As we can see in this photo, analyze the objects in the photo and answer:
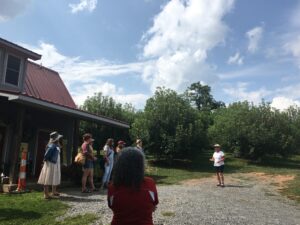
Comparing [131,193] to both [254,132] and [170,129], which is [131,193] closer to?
[170,129]

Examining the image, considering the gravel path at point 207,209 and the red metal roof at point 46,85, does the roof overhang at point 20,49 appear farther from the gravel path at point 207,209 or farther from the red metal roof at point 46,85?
the gravel path at point 207,209

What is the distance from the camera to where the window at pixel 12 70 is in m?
17.1

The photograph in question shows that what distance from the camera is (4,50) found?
1680cm

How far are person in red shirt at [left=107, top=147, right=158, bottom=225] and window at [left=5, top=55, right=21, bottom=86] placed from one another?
14.8m

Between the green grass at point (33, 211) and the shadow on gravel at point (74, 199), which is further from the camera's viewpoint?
the shadow on gravel at point (74, 199)

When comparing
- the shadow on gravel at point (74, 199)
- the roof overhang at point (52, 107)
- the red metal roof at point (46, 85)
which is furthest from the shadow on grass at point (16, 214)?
the red metal roof at point (46, 85)

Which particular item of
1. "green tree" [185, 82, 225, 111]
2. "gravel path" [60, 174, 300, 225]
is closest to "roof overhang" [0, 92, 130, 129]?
"gravel path" [60, 174, 300, 225]

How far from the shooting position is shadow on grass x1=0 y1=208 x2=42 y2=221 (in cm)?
→ 804

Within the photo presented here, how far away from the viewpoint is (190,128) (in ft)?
86.1

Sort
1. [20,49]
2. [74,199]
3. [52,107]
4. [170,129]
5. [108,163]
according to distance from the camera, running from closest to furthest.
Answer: [74,199] → [108,163] → [52,107] → [20,49] → [170,129]

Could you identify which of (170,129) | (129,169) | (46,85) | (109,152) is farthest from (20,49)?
(129,169)

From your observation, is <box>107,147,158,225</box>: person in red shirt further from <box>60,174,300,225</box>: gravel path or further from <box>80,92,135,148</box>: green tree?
<box>80,92,135,148</box>: green tree

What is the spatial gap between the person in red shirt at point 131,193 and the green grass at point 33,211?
4566 mm

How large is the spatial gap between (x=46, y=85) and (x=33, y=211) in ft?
43.3
